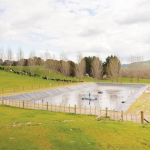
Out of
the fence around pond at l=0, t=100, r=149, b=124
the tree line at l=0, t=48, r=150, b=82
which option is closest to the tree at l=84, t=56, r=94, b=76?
the tree line at l=0, t=48, r=150, b=82

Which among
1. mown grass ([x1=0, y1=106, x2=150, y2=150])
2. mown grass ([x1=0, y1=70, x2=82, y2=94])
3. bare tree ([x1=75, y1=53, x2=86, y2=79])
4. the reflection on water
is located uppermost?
bare tree ([x1=75, y1=53, x2=86, y2=79])

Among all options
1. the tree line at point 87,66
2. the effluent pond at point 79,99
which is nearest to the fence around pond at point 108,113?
the effluent pond at point 79,99

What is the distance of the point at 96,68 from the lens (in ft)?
403

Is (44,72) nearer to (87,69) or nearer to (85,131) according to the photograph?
(87,69)

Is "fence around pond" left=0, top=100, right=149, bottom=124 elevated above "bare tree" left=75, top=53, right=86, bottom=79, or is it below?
below

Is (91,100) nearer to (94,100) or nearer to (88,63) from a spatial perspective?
(94,100)

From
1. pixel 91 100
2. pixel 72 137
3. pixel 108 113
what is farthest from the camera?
pixel 91 100

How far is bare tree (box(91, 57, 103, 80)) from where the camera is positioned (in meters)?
122

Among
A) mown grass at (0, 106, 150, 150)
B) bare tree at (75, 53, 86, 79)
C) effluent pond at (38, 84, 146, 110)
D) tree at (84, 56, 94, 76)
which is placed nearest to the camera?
mown grass at (0, 106, 150, 150)

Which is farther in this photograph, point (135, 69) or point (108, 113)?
point (135, 69)

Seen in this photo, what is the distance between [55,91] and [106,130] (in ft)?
159

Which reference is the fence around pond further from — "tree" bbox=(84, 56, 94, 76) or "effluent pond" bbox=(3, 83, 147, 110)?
"tree" bbox=(84, 56, 94, 76)

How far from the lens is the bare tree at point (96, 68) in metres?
122

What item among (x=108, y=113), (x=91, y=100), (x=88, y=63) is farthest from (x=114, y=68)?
(x=108, y=113)
